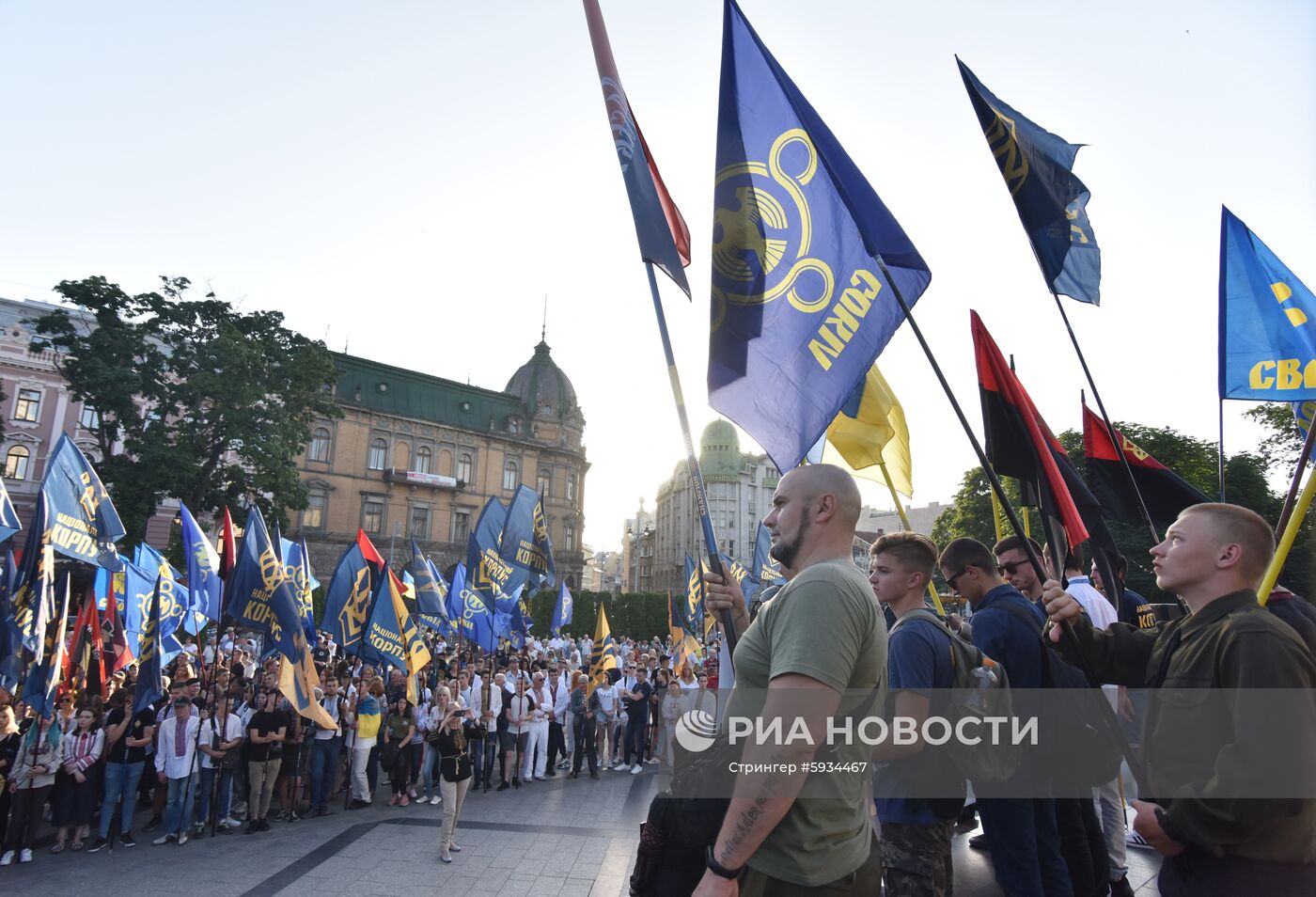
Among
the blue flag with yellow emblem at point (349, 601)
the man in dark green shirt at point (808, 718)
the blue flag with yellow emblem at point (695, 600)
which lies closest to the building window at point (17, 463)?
the blue flag with yellow emblem at point (349, 601)

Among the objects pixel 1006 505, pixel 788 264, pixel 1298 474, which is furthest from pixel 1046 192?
pixel 1006 505

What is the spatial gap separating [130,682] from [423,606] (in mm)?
7583

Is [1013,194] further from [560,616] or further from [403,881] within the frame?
[560,616]

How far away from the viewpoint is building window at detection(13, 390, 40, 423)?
135 feet

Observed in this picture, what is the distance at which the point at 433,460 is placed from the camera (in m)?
59.6

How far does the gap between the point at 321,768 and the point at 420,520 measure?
1963 inches

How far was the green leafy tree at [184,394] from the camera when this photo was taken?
1107 inches

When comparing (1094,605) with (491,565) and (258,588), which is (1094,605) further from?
(491,565)

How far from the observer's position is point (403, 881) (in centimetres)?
718

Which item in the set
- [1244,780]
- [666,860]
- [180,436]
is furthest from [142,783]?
[180,436]

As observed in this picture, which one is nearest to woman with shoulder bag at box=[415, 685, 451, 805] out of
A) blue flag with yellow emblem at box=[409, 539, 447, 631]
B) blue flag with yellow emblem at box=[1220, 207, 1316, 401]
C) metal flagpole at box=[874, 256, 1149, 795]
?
blue flag with yellow emblem at box=[409, 539, 447, 631]

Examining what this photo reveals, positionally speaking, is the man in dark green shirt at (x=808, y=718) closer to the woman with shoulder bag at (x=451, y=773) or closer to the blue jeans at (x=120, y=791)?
the woman with shoulder bag at (x=451, y=773)

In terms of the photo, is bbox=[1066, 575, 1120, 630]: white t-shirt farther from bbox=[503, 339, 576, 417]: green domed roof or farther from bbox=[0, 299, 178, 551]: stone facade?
bbox=[503, 339, 576, 417]: green domed roof

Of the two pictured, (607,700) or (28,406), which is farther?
(28,406)
